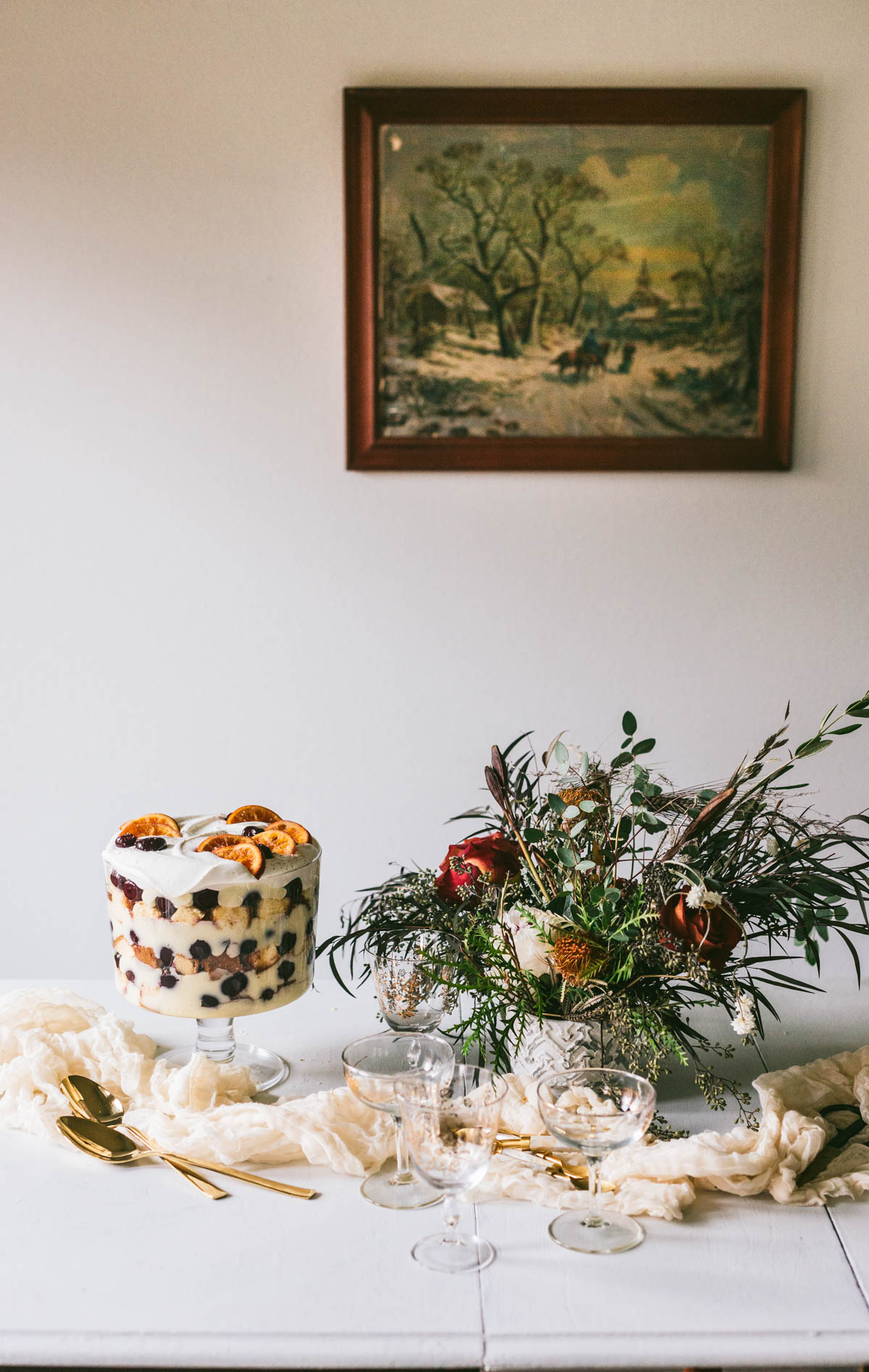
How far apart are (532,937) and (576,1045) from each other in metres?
0.11

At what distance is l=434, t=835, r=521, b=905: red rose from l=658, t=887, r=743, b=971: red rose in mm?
185

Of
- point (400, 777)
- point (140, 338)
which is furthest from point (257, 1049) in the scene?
point (140, 338)

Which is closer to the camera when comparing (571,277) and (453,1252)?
(453,1252)

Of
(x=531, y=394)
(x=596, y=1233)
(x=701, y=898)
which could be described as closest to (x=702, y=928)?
(x=701, y=898)

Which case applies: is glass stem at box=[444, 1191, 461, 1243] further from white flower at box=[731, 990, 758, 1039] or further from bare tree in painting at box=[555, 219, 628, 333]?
bare tree in painting at box=[555, 219, 628, 333]

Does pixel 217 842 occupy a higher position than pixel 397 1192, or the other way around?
pixel 217 842

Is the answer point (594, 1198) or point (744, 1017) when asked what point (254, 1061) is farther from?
point (744, 1017)

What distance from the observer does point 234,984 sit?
42.1 inches

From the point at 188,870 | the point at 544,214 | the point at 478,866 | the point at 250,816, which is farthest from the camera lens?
the point at 544,214

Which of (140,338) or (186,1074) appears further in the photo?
(140,338)

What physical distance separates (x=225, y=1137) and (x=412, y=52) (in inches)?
78.4

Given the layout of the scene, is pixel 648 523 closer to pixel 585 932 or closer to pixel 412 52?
pixel 412 52

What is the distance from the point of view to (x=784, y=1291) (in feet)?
2.72

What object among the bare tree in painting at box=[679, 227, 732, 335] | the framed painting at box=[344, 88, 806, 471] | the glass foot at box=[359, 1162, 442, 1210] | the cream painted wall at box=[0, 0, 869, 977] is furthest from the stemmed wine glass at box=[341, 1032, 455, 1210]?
the bare tree in painting at box=[679, 227, 732, 335]
